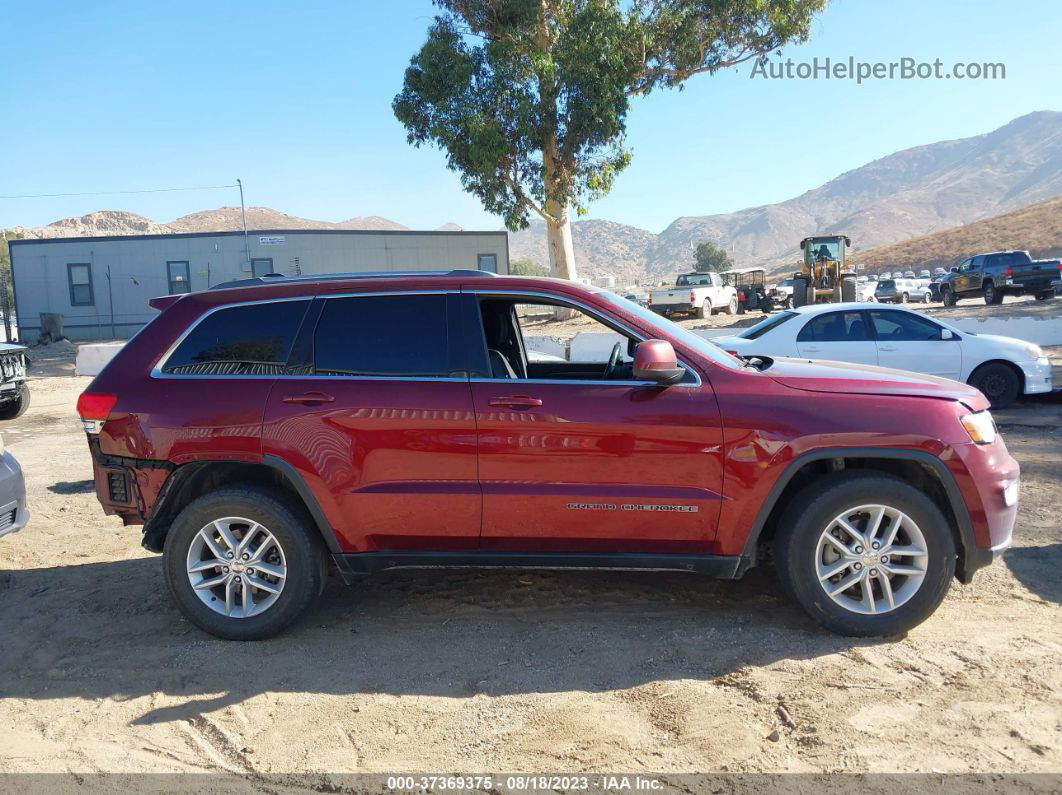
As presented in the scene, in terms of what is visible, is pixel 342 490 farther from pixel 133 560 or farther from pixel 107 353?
pixel 107 353

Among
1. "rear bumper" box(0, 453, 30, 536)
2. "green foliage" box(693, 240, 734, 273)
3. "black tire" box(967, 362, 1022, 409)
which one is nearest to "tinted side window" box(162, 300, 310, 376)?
"rear bumper" box(0, 453, 30, 536)

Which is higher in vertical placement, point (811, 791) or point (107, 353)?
point (107, 353)

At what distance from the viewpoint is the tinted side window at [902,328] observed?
996 cm

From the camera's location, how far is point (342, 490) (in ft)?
13.6

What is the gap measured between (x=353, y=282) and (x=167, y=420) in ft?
3.89

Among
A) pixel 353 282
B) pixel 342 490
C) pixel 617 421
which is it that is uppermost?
pixel 353 282

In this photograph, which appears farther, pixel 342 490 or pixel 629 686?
pixel 342 490

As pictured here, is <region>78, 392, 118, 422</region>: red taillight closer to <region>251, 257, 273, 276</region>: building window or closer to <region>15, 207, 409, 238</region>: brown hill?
<region>251, 257, 273, 276</region>: building window

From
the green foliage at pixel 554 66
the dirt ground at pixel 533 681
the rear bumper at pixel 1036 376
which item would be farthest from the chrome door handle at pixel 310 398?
the green foliage at pixel 554 66

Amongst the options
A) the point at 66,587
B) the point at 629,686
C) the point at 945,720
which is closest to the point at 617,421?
the point at 629,686

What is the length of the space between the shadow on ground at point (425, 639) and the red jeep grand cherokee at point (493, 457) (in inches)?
12.0

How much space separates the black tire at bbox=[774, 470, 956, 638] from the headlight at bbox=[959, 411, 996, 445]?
39cm

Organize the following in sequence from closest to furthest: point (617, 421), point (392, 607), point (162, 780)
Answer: point (162, 780), point (617, 421), point (392, 607)

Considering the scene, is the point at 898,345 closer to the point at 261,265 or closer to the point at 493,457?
the point at 493,457
